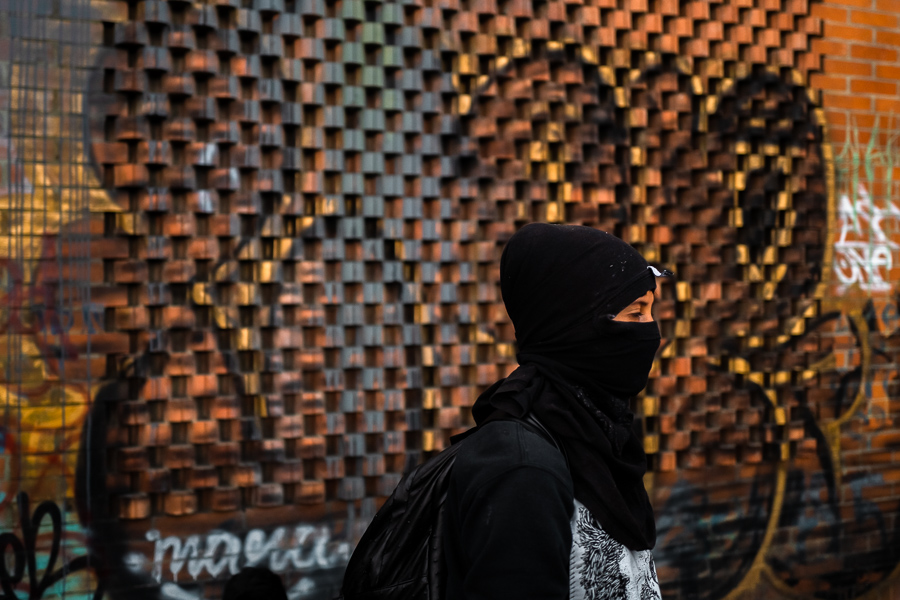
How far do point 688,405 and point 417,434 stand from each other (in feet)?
4.88

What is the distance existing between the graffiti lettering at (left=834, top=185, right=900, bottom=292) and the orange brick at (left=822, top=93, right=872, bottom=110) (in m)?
0.46

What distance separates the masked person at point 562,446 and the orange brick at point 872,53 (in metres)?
3.83

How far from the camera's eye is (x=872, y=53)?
4.86 metres

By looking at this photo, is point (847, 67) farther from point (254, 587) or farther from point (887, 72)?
point (254, 587)

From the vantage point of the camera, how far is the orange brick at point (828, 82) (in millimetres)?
4707

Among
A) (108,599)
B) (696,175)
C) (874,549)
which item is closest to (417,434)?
(108,599)

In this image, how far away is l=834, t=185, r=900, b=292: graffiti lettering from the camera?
475 centimetres

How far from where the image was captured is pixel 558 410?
1.63 metres

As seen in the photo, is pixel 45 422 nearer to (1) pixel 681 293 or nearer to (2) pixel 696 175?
(1) pixel 681 293

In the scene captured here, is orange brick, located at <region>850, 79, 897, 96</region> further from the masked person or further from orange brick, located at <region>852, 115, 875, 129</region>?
the masked person

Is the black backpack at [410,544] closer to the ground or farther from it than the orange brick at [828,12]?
closer to the ground

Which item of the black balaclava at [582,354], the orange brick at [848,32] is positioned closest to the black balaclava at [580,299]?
the black balaclava at [582,354]

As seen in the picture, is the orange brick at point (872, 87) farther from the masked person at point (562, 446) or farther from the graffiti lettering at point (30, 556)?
the graffiti lettering at point (30, 556)

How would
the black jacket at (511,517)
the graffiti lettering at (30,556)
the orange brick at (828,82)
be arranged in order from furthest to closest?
the orange brick at (828,82) → the graffiti lettering at (30,556) → the black jacket at (511,517)
